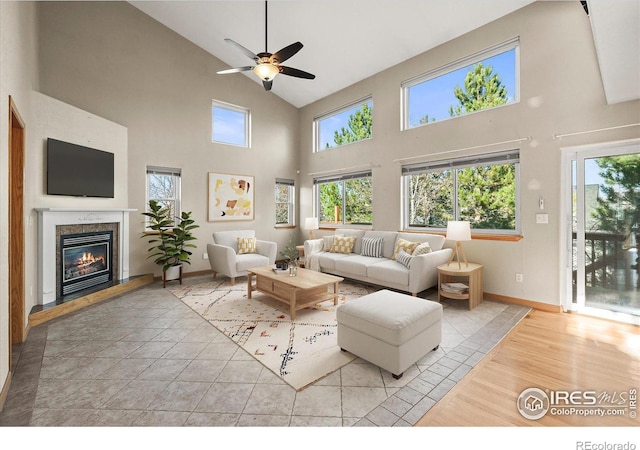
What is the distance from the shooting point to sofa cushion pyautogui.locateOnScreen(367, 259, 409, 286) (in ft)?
13.1

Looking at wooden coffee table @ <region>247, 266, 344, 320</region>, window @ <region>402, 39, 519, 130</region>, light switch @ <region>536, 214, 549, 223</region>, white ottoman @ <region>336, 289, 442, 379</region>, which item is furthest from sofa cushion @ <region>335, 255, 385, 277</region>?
window @ <region>402, 39, 519, 130</region>

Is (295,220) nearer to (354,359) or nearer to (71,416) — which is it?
(354,359)

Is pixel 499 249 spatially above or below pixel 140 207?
below

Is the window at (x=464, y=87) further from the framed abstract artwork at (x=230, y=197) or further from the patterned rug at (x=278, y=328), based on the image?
the framed abstract artwork at (x=230, y=197)

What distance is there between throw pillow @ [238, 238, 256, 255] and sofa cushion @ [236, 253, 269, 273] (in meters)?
0.16

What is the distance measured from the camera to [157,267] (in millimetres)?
5234

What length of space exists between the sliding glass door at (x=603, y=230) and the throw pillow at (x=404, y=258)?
1.83 metres

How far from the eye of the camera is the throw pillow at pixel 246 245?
5492mm

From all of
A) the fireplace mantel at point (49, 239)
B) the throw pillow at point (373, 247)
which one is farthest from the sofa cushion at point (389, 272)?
the fireplace mantel at point (49, 239)

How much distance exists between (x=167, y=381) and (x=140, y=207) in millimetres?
3855

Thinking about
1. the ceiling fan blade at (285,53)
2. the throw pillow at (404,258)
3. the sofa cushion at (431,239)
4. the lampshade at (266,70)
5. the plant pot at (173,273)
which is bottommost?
the plant pot at (173,273)

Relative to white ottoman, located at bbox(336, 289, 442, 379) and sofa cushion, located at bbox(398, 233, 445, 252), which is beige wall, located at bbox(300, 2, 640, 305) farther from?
white ottoman, located at bbox(336, 289, 442, 379)

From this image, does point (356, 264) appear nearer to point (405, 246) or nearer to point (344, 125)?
point (405, 246)
